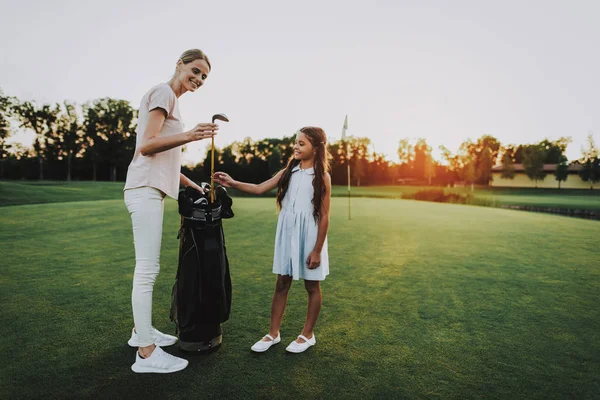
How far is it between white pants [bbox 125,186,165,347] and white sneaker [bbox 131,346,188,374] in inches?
3.9

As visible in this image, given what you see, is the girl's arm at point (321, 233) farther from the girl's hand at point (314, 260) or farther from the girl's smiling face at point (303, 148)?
the girl's smiling face at point (303, 148)

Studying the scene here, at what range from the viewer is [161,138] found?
101 inches

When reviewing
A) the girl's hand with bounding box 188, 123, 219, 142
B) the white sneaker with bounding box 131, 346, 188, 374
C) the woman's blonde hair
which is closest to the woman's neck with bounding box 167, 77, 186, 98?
the woman's blonde hair

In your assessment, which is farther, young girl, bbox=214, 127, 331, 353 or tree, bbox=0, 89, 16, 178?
tree, bbox=0, 89, 16, 178

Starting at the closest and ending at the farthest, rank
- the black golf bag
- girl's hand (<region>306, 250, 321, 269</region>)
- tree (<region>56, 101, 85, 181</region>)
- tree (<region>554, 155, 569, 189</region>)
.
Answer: the black golf bag, girl's hand (<region>306, 250, 321, 269</region>), tree (<region>554, 155, 569, 189</region>), tree (<region>56, 101, 85, 181</region>)

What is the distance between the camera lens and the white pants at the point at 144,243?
2.70 meters

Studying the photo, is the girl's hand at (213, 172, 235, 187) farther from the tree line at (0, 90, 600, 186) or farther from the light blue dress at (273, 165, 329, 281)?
the tree line at (0, 90, 600, 186)

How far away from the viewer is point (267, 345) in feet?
10.0

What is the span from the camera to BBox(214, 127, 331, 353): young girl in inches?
122

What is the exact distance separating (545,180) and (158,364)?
62.7 meters

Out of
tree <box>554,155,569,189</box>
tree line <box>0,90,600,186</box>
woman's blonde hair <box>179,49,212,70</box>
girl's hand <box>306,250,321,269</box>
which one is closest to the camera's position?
woman's blonde hair <box>179,49,212,70</box>

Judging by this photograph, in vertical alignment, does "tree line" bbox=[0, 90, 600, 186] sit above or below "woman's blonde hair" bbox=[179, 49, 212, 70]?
above

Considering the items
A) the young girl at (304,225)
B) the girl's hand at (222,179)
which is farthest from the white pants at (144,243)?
the young girl at (304,225)

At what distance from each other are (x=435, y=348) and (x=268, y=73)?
655 inches
